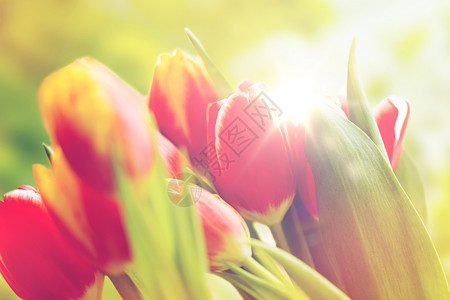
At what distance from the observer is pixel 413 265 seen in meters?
0.14

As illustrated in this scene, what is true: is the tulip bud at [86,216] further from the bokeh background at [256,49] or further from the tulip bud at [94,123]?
the bokeh background at [256,49]

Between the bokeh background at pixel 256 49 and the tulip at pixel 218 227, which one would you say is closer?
the tulip at pixel 218 227

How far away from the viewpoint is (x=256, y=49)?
0.31 m

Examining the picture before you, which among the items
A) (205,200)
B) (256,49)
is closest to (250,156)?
(205,200)

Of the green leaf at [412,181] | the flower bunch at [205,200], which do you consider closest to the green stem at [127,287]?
the flower bunch at [205,200]

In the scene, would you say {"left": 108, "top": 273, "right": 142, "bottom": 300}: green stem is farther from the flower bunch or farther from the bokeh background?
the bokeh background

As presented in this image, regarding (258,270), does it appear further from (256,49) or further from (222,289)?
(256,49)

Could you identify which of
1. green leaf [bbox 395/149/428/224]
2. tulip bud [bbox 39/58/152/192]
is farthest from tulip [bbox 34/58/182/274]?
green leaf [bbox 395/149/428/224]

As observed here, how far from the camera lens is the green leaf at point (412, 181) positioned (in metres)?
0.19

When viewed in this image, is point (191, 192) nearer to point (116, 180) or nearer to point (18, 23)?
point (116, 180)

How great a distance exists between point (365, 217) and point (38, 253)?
0.10 m

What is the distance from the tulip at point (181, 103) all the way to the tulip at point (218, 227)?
3 centimetres

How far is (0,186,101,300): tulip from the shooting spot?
0.13 m

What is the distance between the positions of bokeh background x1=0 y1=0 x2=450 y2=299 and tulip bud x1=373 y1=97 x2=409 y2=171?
63 mm
